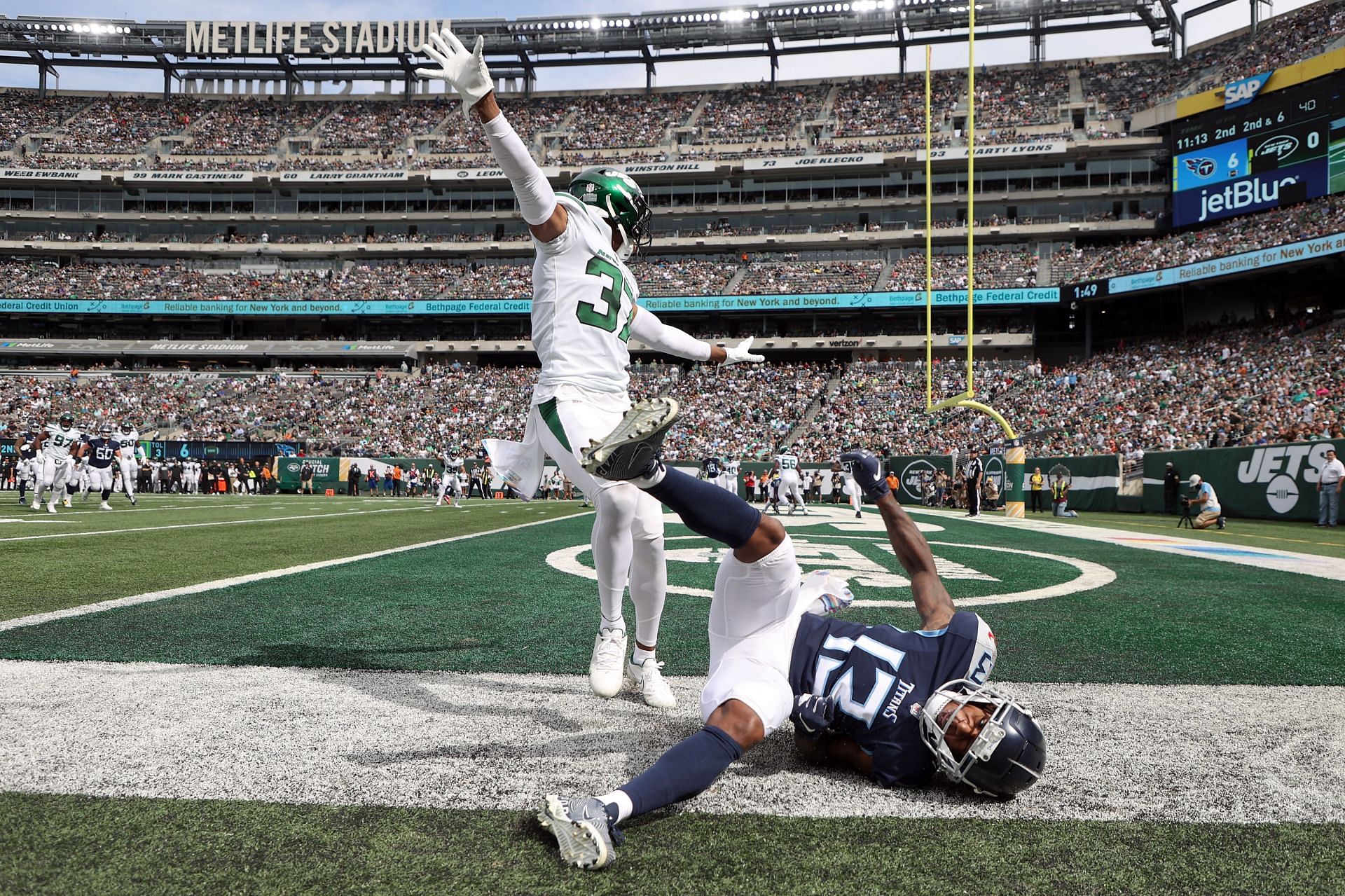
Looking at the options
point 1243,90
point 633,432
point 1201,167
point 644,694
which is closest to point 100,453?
point 644,694

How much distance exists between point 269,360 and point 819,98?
35652mm

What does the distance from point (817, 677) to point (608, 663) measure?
104 centimetres

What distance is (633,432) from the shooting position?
243 cm

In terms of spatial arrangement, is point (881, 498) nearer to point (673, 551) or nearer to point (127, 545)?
point (673, 551)

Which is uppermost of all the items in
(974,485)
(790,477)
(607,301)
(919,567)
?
(607,301)

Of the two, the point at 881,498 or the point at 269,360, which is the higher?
the point at 269,360

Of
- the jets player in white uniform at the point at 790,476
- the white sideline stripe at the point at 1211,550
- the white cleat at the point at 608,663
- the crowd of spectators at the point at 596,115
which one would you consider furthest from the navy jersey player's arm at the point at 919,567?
the crowd of spectators at the point at 596,115

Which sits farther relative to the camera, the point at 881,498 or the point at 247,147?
the point at 247,147

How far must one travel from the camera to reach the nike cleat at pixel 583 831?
1.84m

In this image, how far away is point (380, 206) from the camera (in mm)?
51188

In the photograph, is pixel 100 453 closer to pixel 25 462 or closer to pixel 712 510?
pixel 25 462

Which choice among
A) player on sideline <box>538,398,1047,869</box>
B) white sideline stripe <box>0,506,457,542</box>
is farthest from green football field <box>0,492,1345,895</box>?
white sideline stripe <box>0,506,457,542</box>

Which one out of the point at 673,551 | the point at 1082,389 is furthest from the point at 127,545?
the point at 1082,389

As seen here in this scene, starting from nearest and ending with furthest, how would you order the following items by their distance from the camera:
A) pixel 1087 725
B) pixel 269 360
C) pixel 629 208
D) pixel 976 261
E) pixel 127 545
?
pixel 1087 725
pixel 629 208
pixel 127 545
pixel 976 261
pixel 269 360
